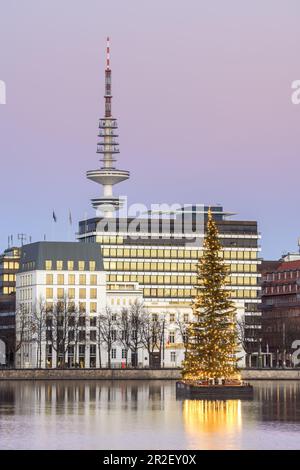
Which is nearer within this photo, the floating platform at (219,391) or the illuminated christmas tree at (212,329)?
the floating platform at (219,391)

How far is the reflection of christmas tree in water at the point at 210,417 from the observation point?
290ft

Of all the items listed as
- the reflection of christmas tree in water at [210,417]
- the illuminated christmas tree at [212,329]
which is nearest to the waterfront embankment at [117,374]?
the illuminated christmas tree at [212,329]

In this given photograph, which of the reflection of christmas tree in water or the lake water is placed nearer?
the lake water

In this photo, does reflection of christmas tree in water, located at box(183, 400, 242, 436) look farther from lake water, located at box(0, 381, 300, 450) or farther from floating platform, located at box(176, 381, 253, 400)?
floating platform, located at box(176, 381, 253, 400)

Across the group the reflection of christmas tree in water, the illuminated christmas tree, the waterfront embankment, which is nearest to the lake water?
the reflection of christmas tree in water

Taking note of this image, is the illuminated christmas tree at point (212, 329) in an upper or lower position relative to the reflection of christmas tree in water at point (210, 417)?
upper

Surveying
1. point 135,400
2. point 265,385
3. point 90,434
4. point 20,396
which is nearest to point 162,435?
point 90,434

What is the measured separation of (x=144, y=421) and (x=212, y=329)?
83.0ft

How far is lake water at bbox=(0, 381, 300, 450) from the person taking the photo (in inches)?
3226

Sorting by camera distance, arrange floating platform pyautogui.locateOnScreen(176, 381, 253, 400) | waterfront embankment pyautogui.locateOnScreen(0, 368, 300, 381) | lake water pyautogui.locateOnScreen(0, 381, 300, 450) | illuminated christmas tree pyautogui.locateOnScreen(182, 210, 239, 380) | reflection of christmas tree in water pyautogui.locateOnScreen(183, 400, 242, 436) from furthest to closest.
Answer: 1. waterfront embankment pyautogui.locateOnScreen(0, 368, 300, 381)
2. illuminated christmas tree pyautogui.locateOnScreen(182, 210, 239, 380)
3. floating platform pyautogui.locateOnScreen(176, 381, 253, 400)
4. reflection of christmas tree in water pyautogui.locateOnScreen(183, 400, 242, 436)
5. lake water pyautogui.locateOnScreen(0, 381, 300, 450)

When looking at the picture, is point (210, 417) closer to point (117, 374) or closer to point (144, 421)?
point (144, 421)

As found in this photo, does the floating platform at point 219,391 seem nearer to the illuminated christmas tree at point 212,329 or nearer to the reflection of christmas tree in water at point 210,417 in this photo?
the reflection of christmas tree in water at point 210,417

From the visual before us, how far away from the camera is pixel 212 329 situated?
402ft

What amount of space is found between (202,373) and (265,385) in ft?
154
